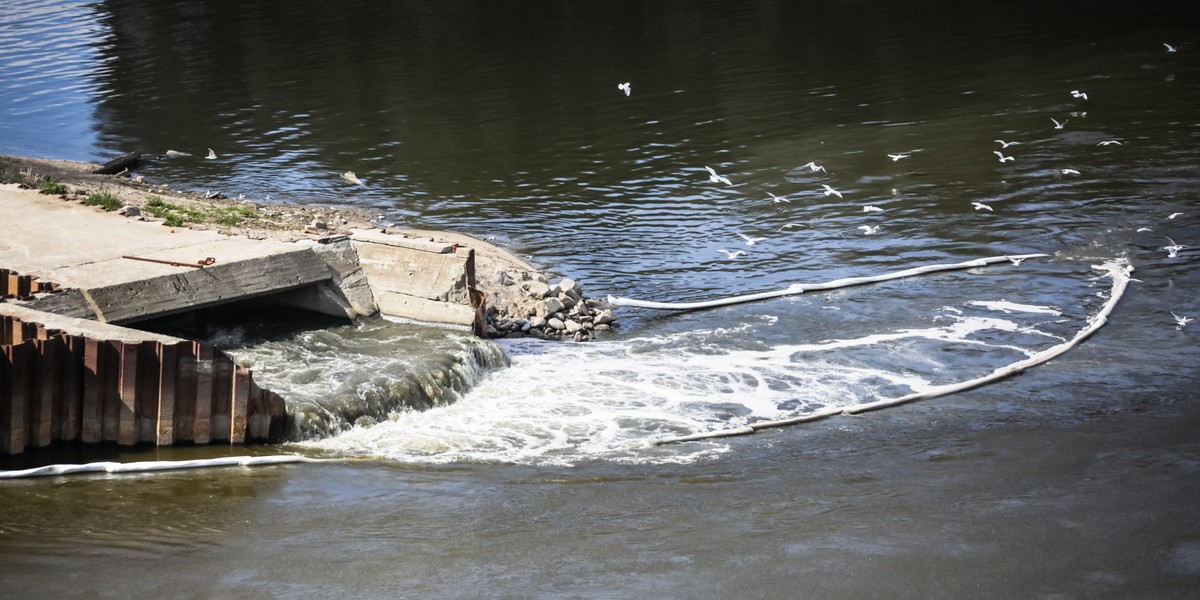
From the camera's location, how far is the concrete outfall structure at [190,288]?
1352 cm

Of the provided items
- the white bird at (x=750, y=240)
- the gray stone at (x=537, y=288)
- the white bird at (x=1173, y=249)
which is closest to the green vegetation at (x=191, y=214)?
the gray stone at (x=537, y=288)

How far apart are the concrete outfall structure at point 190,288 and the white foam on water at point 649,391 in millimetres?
1091

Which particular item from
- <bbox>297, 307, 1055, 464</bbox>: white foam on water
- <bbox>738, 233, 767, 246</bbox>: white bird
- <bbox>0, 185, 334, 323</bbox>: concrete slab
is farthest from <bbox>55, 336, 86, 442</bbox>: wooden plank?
<bbox>738, 233, 767, 246</bbox>: white bird

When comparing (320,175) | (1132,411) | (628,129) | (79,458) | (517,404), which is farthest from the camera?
(628,129)

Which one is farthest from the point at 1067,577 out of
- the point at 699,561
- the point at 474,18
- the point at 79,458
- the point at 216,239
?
the point at 474,18

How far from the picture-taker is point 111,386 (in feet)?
44.4

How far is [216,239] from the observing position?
17969mm

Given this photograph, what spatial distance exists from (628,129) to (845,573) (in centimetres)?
2322

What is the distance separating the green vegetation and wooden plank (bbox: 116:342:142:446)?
6662 millimetres

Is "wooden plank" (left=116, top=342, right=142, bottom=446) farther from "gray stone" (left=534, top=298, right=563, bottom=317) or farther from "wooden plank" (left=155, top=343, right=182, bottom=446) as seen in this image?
"gray stone" (left=534, top=298, right=563, bottom=317)

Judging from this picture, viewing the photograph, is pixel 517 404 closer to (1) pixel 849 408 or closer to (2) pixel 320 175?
(1) pixel 849 408

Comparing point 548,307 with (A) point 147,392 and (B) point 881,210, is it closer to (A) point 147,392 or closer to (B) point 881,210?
(A) point 147,392

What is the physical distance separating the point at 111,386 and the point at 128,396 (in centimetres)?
23

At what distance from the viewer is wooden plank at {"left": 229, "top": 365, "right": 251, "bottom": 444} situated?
13.7 metres
